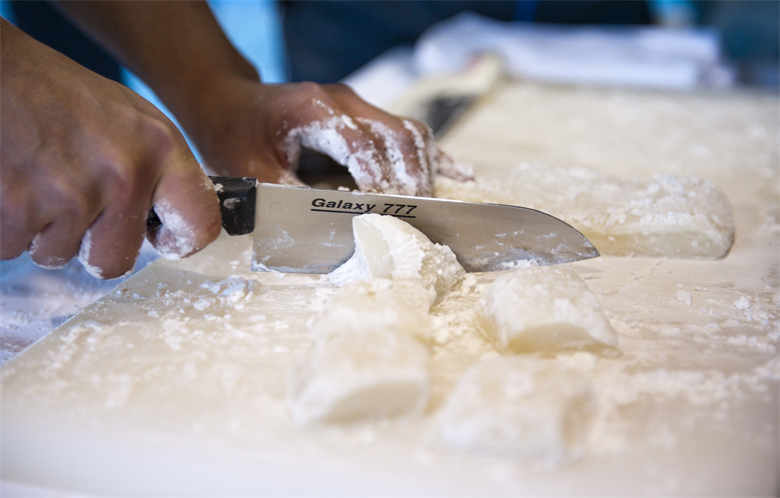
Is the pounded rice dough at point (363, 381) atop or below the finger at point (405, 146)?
below

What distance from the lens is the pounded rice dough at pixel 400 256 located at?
0.95m

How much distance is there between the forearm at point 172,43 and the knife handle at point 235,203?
576 millimetres

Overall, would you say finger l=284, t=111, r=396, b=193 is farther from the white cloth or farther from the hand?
the white cloth

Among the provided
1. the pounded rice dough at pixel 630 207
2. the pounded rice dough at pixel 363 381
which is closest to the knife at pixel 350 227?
the pounded rice dough at pixel 630 207

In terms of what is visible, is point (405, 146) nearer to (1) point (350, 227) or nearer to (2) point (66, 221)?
(1) point (350, 227)

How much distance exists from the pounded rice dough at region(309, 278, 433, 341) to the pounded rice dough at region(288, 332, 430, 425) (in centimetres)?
5

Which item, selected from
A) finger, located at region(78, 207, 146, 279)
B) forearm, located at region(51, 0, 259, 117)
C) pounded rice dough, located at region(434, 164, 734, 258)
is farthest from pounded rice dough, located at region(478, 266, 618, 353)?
forearm, located at region(51, 0, 259, 117)

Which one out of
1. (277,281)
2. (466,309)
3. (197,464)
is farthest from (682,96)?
(197,464)

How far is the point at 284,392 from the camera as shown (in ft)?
2.62

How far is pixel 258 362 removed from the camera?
861mm

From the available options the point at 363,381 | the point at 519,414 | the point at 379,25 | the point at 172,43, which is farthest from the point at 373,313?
the point at 379,25

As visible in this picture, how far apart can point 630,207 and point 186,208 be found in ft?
3.10

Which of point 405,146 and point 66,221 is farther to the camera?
point 405,146

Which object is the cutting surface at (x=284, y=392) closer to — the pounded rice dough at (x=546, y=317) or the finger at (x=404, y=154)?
the pounded rice dough at (x=546, y=317)
